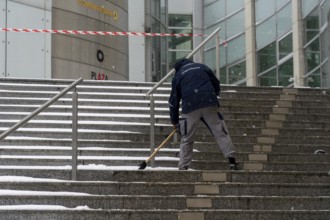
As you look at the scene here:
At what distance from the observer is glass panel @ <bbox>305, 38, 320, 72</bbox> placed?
2442 centimetres

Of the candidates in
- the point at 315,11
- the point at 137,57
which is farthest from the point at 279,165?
the point at 315,11

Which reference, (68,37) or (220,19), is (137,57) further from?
(220,19)

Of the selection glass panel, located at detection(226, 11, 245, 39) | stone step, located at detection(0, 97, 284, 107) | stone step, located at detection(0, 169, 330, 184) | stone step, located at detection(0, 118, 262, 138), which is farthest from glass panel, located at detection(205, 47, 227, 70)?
stone step, located at detection(0, 169, 330, 184)

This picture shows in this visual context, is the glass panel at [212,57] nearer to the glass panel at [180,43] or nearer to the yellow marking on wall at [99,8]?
the glass panel at [180,43]

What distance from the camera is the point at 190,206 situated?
8836 millimetres

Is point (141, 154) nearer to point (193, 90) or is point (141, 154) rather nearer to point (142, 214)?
point (193, 90)

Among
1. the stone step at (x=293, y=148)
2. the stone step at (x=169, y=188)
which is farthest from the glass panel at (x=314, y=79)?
the stone step at (x=169, y=188)

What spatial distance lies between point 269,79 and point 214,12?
234 inches

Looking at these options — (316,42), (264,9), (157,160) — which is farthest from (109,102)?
(264,9)

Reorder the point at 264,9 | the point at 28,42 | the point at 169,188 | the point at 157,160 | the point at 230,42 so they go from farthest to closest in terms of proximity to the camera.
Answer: the point at 230,42 → the point at 264,9 → the point at 28,42 → the point at 157,160 → the point at 169,188

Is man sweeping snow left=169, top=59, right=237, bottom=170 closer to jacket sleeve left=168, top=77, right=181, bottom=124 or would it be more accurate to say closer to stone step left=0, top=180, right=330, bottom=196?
jacket sleeve left=168, top=77, right=181, bottom=124

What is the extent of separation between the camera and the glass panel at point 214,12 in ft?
107

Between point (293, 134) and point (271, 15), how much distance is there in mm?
16980

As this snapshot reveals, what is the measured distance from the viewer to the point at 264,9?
96.4ft
